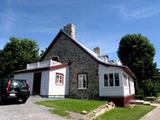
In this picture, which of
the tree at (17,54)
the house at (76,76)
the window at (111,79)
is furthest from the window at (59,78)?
the tree at (17,54)

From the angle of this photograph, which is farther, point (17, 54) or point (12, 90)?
point (17, 54)

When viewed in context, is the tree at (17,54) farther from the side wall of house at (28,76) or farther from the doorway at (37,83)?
the doorway at (37,83)

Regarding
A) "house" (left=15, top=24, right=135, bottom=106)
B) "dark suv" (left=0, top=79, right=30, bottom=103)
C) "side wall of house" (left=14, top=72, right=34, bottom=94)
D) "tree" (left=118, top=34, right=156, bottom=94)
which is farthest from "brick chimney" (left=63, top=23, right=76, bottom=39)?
"tree" (left=118, top=34, right=156, bottom=94)

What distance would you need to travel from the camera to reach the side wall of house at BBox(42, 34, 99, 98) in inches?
976

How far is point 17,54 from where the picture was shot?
49.7 meters

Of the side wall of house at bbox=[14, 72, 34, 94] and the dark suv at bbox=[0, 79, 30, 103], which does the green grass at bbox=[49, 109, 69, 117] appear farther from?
the side wall of house at bbox=[14, 72, 34, 94]

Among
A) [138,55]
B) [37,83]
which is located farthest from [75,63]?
[138,55]

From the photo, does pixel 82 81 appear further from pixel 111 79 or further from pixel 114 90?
pixel 114 90

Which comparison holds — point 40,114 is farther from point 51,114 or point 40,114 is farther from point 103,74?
point 103,74

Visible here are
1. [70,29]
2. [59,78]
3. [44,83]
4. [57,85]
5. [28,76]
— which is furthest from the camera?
[70,29]

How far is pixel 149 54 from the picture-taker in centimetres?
4512

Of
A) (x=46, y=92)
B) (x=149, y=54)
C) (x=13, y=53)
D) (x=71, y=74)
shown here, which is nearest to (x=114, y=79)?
(x=71, y=74)

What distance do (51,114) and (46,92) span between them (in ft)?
32.9

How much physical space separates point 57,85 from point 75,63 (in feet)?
13.0
